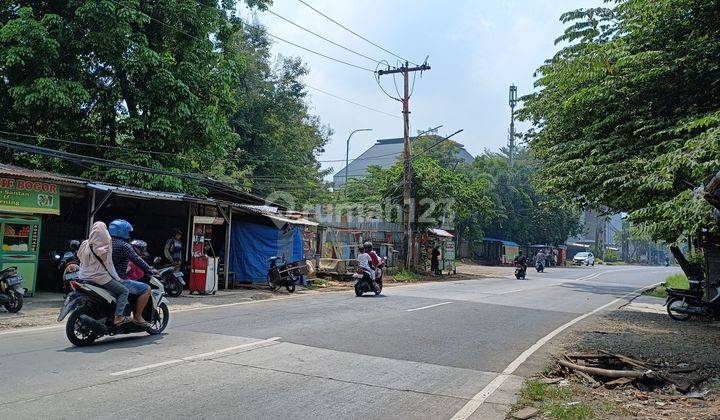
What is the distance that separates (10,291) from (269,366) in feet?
23.5

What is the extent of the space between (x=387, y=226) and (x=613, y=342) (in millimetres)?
23458

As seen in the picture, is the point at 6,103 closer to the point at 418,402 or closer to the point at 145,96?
the point at 145,96

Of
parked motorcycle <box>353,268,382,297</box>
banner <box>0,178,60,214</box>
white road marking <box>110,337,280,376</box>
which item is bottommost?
white road marking <box>110,337,280,376</box>

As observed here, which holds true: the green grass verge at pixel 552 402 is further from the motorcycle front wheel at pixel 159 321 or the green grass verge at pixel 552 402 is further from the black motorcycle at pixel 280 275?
the black motorcycle at pixel 280 275

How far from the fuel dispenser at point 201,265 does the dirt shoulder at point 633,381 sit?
996cm

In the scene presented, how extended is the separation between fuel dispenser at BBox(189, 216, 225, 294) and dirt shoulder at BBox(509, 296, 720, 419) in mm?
9958

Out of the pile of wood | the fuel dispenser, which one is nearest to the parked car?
the fuel dispenser

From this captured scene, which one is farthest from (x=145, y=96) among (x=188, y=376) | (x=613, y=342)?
(x=613, y=342)

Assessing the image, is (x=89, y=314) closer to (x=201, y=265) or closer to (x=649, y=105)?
(x=201, y=265)

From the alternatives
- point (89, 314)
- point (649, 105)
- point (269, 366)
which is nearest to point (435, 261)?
point (649, 105)

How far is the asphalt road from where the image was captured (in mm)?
5355

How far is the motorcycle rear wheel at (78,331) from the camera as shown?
7762 mm

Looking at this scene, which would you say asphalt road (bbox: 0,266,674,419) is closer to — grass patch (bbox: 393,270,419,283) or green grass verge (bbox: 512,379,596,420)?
green grass verge (bbox: 512,379,596,420)

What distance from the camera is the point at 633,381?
7062mm
